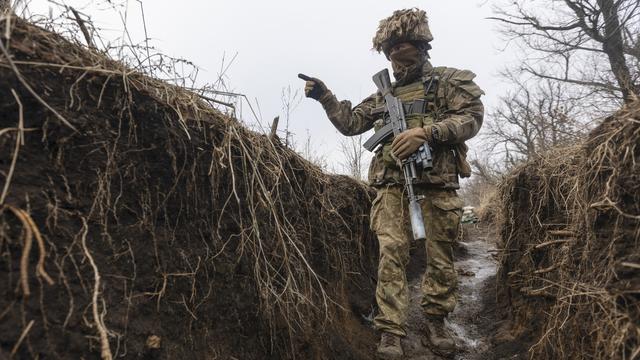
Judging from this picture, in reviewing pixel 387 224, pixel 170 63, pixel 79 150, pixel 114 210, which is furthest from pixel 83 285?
pixel 387 224

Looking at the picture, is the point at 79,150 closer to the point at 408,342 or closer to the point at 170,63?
the point at 170,63

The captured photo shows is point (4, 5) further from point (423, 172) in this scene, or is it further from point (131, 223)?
point (423, 172)

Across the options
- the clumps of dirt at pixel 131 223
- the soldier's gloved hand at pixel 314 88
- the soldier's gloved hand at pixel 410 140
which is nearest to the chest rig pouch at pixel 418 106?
the soldier's gloved hand at pixel 410 140

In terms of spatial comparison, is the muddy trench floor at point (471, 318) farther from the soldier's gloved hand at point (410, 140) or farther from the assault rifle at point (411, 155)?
the soldier's gloved hand at point (410, 140)

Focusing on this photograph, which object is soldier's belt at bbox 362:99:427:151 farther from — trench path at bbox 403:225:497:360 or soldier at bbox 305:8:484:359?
trench path at bbox 403:225:497:360

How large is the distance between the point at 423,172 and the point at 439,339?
1.19 metres

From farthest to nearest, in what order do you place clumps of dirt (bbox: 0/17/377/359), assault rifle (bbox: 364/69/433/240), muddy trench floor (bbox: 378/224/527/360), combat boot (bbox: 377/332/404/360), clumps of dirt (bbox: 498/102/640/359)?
1. muddy trench floor (bbox: 378/224/527/360)
2. assault rifle (bbox: 364/69/433/240)
3. combat boot (bbox: 377/332/404/360)
4. clumps of dirt (bbox: 498/102/640/359)
5. clumps of dirt (bbox: 0/17/377/359)

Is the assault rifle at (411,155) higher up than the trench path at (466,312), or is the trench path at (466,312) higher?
the assault rifle at (411,155)

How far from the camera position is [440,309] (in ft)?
9.71

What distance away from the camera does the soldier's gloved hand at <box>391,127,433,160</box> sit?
278 centimetres

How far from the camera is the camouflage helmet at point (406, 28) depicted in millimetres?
3084

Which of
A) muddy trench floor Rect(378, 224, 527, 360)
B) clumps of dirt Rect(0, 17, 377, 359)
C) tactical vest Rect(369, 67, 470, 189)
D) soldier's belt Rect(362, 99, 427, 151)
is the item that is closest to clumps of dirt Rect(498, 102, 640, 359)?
muddy trench floor Rect(378, 224, 527, 360)

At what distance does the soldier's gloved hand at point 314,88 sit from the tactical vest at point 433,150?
48 centimetres

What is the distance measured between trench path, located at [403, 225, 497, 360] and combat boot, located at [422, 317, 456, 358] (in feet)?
0.16
